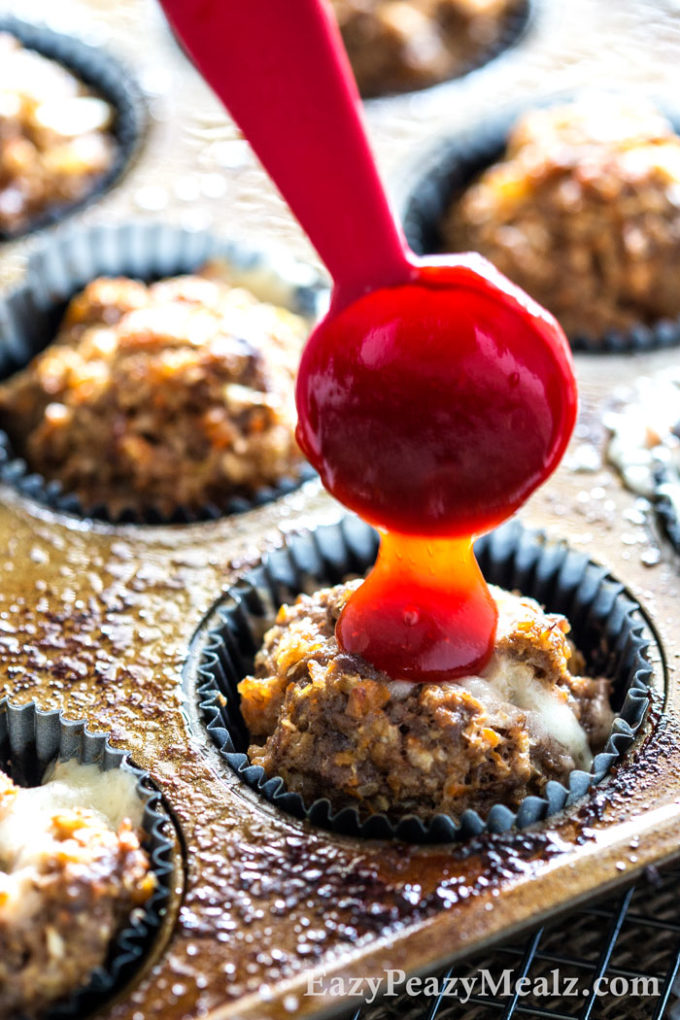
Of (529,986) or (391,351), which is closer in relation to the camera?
(391,351)

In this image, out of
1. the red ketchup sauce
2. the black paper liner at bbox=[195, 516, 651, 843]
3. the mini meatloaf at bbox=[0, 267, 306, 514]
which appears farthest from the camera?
the mini meatloaf at bbox=[0, 267, 306, 514]

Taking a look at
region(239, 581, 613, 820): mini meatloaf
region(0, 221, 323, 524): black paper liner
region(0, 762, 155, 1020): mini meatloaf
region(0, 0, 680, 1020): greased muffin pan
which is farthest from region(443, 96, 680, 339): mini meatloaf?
region(0, 762, 155, 1020): mini meatloaf

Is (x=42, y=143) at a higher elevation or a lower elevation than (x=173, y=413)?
higher

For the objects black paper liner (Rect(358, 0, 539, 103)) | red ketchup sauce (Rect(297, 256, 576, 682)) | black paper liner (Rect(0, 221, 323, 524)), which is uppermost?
red ketchup sauce (Rect(297, 256, 576, 682))

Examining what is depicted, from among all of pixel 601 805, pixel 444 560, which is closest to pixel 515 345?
pixel 444 560

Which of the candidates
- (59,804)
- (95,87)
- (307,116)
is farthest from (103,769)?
(95,87)

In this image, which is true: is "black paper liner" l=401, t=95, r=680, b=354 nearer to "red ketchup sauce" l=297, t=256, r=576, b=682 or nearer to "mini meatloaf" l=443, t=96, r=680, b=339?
"mini meatloaf" l=443, t=96, r=680, b=339

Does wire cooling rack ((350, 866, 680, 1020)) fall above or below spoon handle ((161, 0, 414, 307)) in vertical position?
below

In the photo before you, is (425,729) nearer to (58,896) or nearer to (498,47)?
(58,896)
